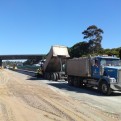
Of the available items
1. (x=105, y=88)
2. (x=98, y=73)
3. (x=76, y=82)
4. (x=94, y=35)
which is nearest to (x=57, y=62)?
(x=76, y=82)

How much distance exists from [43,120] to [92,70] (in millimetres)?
13757

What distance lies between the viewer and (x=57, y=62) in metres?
40.7

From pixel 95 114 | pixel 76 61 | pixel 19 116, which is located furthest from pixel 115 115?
pixel 76 61

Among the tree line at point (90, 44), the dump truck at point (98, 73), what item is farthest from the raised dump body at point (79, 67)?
the tree line at point (90, 44)

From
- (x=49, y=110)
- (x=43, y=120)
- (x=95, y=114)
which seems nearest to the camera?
(x=43, y=120)

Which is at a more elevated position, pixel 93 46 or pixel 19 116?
pixel 93 46

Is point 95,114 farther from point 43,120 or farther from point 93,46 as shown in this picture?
point 93,46

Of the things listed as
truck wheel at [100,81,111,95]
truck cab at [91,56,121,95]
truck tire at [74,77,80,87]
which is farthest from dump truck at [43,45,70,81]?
truck wheel at [100,81,111,95]

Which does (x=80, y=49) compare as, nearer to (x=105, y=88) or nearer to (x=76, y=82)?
(x=76, y=82)

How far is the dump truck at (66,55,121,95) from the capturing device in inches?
884

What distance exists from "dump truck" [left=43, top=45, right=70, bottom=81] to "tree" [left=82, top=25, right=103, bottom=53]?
209 ft

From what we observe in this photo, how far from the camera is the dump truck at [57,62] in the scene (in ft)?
128

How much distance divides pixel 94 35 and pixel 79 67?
3095 inches

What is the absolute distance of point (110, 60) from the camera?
82.1 feet
